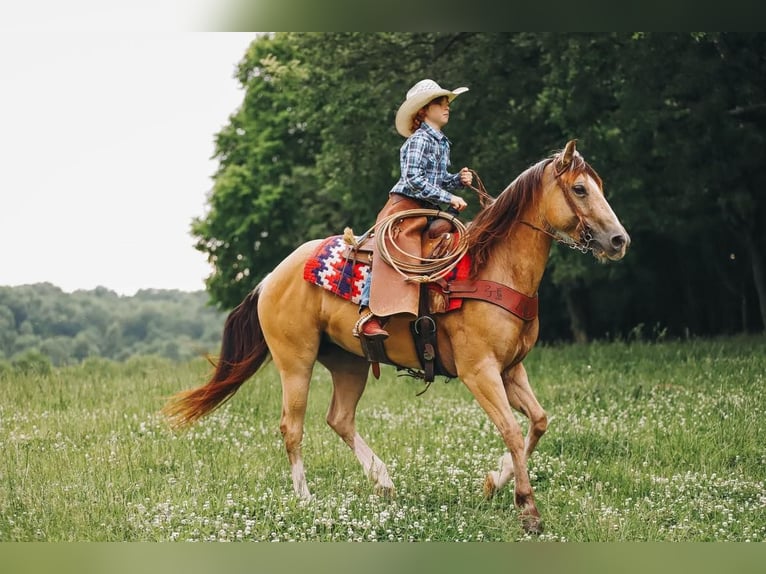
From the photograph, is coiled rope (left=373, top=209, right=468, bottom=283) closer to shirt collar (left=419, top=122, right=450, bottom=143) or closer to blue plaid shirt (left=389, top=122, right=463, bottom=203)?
blue plaid shirt (left=389, top=122, right=463, bottom=203)

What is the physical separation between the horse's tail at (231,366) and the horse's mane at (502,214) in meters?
2.38

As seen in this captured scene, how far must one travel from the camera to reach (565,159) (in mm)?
7547

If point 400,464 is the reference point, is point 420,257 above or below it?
above

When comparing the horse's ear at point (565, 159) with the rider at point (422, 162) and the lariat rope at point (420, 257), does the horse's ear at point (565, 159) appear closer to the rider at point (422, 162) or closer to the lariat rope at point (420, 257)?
the lariat rope at point (420, 257)

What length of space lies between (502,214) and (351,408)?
2.31 meters

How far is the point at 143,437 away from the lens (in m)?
10.7

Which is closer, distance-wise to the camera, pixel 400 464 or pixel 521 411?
pixel 521 411

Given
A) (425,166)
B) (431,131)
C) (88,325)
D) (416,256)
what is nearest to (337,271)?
(416,256)

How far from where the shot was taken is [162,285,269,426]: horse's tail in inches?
363


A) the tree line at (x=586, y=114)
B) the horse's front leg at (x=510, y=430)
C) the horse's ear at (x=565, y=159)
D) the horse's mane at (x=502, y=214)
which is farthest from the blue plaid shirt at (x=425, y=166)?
the tree line at (x=586, y=114)

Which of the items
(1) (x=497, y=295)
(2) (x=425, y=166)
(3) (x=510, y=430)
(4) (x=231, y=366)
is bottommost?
(3) (x=510, y=430)

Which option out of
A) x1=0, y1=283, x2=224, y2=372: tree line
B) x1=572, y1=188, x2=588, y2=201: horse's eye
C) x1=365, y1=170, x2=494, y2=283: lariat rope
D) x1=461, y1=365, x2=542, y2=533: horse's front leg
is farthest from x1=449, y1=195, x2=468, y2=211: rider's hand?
x1=0, y1=283, x2=224, y2=372: tree line

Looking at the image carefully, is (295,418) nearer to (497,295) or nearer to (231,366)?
(231,366)

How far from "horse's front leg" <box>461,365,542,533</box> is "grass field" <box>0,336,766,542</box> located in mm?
→ 157
